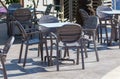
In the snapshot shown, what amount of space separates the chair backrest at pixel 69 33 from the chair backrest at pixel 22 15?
4.00 m

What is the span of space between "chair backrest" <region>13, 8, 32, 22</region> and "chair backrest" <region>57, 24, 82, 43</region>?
400 cm

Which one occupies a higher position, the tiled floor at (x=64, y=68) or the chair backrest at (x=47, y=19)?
the chair backrest at (x=47, y=19)

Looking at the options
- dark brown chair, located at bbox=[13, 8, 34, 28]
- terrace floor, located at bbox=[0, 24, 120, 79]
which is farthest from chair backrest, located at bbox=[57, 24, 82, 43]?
dark brown chair, located at bbox=[13, 8, 34, 28]

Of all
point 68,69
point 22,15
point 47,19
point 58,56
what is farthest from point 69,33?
point 22,15

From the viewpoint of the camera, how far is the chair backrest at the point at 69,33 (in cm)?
723

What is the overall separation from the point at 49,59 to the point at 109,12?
3409mm

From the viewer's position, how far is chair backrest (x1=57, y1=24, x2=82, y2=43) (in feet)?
23.7

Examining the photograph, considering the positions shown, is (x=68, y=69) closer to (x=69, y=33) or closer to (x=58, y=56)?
(x=58, y=56)

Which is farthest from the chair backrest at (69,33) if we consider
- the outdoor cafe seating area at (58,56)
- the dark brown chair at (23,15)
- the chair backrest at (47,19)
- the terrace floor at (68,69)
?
A: the dark brown chair at (23,15)

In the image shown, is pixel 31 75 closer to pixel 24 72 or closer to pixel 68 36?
pixel 24 72

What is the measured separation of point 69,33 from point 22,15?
411 cm

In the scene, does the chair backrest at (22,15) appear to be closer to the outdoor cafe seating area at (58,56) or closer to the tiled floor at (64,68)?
the outdoor cafe seating area at (58,56)

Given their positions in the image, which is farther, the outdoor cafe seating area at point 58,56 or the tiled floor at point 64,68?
the outdoor cafe seating area at point 58,56

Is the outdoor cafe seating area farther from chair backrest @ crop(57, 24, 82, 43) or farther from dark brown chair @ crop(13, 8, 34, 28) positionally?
dark brown chair @ crop(13, 8, 34, 28)
